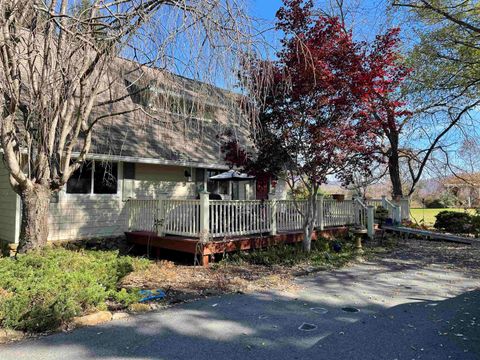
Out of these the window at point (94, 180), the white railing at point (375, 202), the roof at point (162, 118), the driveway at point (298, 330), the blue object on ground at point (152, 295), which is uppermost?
the roof at point (162, 118)

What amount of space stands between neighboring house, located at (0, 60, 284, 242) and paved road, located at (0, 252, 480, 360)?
12.7 feet

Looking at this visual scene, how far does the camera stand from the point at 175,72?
558 cm

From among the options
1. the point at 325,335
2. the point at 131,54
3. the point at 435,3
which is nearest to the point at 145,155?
the point at 131,54

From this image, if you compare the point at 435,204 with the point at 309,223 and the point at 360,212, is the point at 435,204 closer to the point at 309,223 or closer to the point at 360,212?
the point at 360,212

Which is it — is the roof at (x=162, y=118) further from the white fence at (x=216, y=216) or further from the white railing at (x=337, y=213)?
the white railing at (x=337, y=213)

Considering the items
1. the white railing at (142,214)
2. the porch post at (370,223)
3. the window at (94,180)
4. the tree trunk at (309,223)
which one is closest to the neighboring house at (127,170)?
the window at (94,180)

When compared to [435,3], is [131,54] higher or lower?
lower

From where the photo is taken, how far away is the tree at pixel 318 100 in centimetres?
859

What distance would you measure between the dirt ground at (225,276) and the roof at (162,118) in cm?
282

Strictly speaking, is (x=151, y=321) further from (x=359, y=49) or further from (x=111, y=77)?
(x=359, y=49)

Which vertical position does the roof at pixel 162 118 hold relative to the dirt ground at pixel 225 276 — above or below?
above

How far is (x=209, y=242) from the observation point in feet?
28.3

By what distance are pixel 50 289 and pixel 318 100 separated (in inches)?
267

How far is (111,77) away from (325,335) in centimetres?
618
